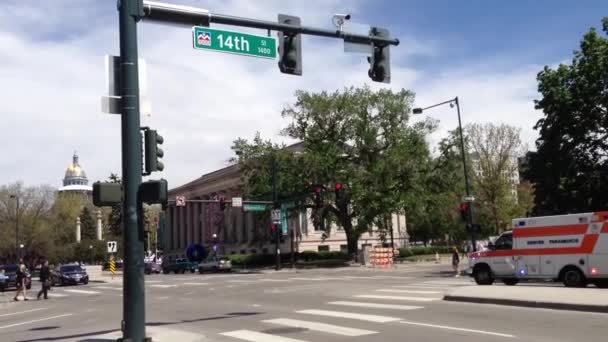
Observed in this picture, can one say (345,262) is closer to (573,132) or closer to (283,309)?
(573,132)

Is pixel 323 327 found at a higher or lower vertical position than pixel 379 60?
lower

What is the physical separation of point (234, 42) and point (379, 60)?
3.56m

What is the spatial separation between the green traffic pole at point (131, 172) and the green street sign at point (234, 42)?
4.07 feet

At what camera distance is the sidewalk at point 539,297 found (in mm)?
15023

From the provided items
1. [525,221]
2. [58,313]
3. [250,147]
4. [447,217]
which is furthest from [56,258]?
[525,221]

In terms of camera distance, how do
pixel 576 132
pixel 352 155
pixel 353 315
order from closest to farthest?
pixel 353 315
pixel 576 132
pixel 352 155

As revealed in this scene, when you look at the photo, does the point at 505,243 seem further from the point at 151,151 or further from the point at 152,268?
the point at 152,268

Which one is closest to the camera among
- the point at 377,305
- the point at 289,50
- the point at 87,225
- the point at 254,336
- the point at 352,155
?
the point at 254,336

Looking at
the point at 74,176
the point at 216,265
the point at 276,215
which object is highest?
the point at 74,176

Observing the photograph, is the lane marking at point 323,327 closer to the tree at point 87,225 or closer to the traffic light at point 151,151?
the traffic light at point 151,151

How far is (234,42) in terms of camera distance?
41.9 ft

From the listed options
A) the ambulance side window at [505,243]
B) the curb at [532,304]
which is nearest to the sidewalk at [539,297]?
the curb at [532,304]

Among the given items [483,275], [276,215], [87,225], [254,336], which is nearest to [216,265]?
[276,215]

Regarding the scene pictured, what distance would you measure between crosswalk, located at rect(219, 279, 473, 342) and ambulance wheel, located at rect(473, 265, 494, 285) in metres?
3.49
